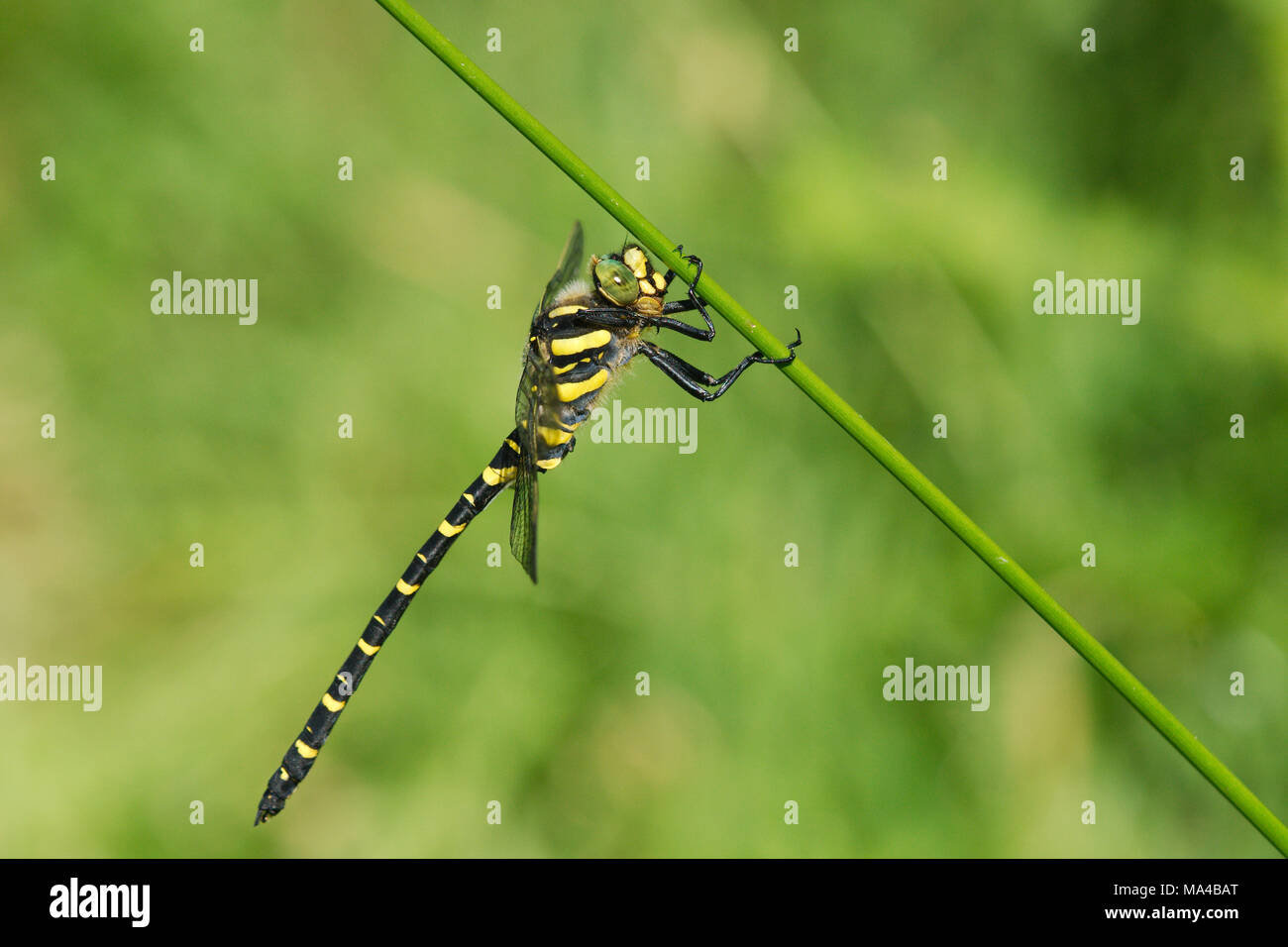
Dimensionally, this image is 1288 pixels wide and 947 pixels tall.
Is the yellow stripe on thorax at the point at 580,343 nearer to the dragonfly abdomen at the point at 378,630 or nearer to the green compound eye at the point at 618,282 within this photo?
the green compound eye at the point at 618,282

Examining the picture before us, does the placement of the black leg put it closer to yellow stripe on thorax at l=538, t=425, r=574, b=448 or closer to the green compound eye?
the green compound eye

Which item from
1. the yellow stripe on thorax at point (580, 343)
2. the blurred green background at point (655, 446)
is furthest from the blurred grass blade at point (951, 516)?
the blurred green background at point (655, 446)

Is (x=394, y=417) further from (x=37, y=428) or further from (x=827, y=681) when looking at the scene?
(x=827, y=681)

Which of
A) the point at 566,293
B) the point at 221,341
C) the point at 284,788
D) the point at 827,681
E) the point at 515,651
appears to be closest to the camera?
the point at 566,293

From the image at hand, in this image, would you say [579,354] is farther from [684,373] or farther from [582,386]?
[684,373]

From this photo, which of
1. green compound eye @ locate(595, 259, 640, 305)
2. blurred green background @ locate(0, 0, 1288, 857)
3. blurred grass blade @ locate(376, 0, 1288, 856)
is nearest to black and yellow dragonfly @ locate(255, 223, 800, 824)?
green compound eye @ locate(595, 259, 640, 305)

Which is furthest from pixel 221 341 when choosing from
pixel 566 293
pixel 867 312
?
pixel 867 312
